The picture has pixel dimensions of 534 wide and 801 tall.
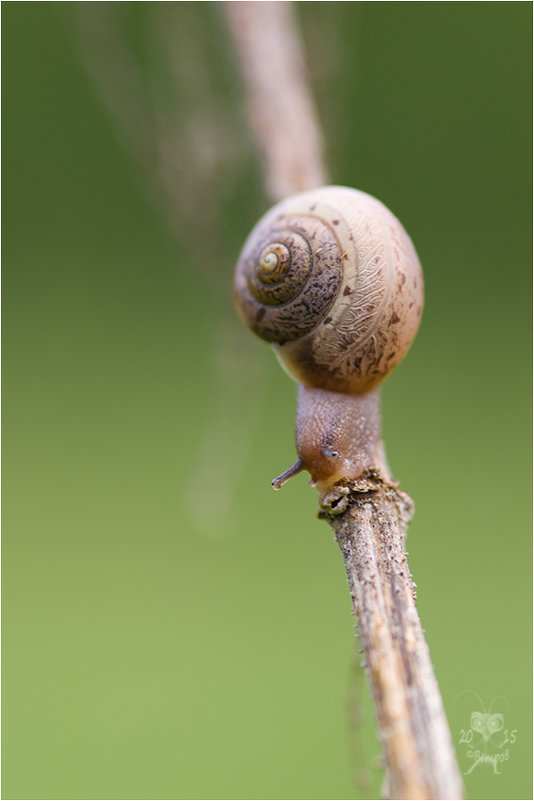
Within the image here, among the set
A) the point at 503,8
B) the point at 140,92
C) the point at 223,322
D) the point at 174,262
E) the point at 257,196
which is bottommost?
the point at 223,322

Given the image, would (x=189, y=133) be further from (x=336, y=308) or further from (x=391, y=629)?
(x=391, y=629)

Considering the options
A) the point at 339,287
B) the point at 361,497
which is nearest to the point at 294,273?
the point at 339,287

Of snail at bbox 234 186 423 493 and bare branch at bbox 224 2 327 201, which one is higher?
bare branch at bbox 224 2 327 201

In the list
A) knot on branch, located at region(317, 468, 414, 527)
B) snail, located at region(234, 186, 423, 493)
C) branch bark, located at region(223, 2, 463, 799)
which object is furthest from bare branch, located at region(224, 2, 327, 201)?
knot on branch, located at region(317, 468, 414, 527)

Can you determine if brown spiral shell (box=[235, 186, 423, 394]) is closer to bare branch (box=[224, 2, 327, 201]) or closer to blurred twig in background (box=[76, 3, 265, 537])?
bare branch (box=[224, 2, 327, 201])

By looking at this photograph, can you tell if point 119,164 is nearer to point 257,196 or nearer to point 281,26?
point 257,196

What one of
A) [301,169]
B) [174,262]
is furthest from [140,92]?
[174,262]

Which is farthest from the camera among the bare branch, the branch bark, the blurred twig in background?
the blurred twig in background
